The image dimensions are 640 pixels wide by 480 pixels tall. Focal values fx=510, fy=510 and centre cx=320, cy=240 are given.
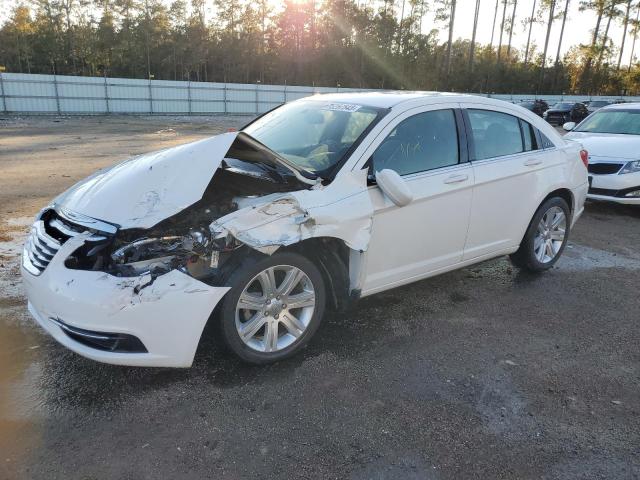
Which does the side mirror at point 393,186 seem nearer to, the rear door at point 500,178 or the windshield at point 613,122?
the rear door at point 500,178

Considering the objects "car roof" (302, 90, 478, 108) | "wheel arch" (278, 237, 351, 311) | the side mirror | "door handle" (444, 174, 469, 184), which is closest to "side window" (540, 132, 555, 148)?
"car roof" (302, 90, 478, 108)

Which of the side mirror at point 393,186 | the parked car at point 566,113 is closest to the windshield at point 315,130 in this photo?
the side mirror at point 393,186

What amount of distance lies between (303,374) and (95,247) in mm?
1461

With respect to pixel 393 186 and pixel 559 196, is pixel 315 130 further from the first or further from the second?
pixel 559 196

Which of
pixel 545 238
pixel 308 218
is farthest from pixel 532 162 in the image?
pixel 308 218

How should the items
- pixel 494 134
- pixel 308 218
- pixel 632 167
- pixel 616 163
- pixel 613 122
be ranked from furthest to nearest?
pixel 613 122, pixel 616 163, pixel 632 167, pixel 494 134, pixel 308 218

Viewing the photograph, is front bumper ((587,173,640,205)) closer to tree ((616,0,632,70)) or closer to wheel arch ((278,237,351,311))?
wheel arch ((278,237,351,311))

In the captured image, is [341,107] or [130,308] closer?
[130,308]

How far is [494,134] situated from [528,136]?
520 millimetres

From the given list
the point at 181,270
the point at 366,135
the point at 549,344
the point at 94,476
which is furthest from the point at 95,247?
the point at 549,344

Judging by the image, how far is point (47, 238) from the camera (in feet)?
10.0

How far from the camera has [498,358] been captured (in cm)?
355

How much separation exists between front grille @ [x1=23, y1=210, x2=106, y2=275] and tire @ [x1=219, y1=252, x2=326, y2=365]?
837mm

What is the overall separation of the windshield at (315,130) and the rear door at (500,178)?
1.02 m
